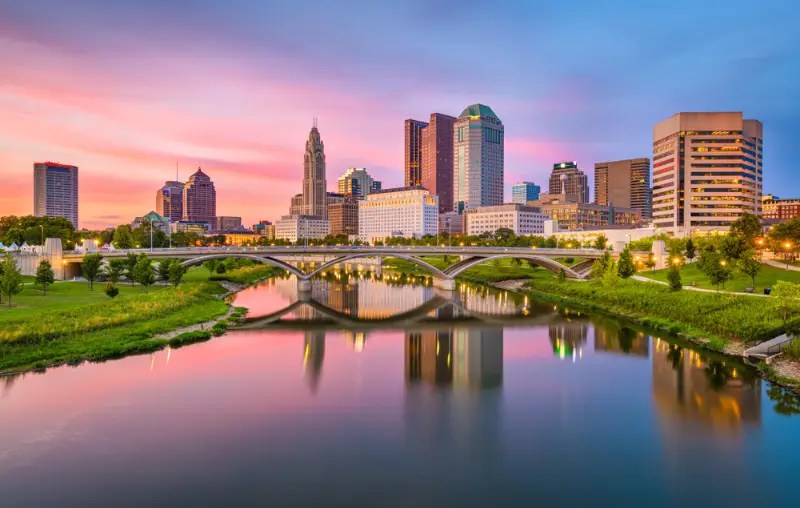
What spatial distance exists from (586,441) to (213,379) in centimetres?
1907

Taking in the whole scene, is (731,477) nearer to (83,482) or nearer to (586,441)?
(586,441)

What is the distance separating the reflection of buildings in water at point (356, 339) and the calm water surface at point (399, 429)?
78 cm

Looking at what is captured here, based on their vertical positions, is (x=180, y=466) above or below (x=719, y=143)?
below

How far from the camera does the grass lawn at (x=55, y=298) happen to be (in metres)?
33.7

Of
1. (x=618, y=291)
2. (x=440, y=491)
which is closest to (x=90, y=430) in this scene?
(x=440, y=491)

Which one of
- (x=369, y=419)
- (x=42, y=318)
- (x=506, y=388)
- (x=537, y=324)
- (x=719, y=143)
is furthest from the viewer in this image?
(x=719, y=143)

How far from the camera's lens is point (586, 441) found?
783 inches

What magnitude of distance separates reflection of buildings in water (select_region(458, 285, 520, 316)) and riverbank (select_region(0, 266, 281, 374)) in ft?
85.6

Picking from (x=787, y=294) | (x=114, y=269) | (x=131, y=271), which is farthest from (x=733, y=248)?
(x=114, y=269)

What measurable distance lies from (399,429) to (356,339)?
19810mm

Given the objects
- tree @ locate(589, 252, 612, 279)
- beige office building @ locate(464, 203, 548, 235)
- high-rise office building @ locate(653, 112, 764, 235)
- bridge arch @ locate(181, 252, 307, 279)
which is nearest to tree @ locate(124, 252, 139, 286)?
bridge arch @ locate(181, 252, 307, 279)

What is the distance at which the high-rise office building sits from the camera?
118812mm

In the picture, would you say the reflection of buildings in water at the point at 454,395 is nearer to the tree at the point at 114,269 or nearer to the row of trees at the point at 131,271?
the row of trees at the point at 131,271

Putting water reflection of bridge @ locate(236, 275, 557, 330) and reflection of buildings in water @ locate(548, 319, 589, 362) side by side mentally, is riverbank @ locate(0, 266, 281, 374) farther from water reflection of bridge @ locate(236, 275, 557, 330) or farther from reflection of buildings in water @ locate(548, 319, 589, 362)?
reflection of buildings in water @ locate(548, 319, 589, 362)
